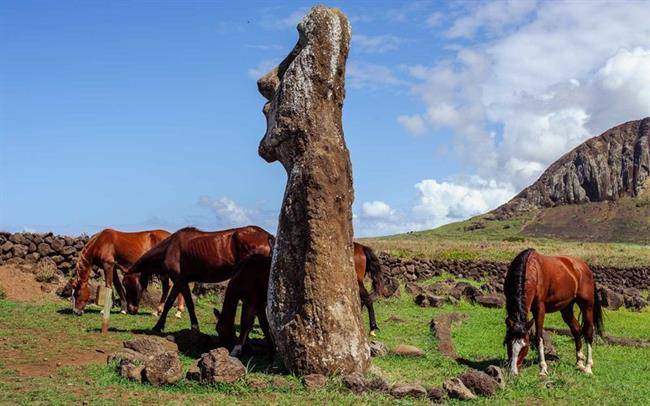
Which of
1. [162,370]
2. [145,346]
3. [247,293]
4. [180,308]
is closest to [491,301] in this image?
[180,308]

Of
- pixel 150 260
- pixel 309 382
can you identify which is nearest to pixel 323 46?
pixel 309 382

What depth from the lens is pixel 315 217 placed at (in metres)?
10.7

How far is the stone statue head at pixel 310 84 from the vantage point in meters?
11.0

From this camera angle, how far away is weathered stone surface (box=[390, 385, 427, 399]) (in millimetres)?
9414

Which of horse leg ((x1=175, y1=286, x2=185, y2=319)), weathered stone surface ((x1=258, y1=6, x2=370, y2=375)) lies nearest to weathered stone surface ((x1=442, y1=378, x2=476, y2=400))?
weathered stone surface ((x1=258, y1=6, x2=370, y2=375))

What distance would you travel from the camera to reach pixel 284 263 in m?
10.9

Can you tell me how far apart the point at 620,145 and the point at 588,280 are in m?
149

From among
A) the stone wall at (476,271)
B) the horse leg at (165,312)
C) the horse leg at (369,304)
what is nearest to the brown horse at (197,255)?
the horse leg at (165,312)

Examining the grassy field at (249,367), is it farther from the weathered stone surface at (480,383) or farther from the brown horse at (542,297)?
the brown horse at (542,297)

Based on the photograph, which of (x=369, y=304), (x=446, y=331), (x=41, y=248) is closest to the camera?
(x=446, y=331)

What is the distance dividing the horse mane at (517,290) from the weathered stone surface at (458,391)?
249cm

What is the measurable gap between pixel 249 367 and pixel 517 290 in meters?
5.09

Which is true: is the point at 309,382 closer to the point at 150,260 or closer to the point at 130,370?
the point at 130,370

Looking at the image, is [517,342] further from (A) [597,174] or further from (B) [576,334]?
(A) [597,174]
